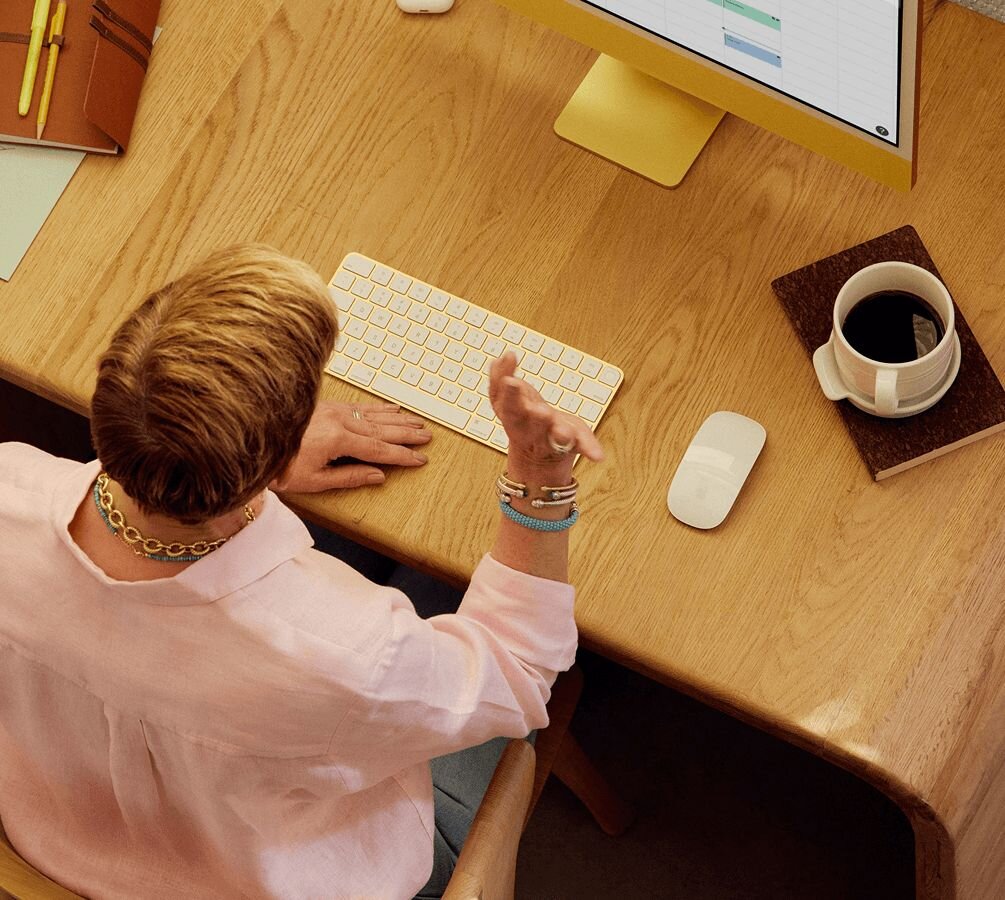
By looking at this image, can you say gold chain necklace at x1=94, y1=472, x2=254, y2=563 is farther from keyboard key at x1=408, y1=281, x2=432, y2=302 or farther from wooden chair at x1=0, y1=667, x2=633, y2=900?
keyboard key at x1=408, y1=281, x2=432, y2=302

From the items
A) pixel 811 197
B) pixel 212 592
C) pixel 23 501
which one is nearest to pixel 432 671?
pixel 212 592

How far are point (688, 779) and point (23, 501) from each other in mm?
1100

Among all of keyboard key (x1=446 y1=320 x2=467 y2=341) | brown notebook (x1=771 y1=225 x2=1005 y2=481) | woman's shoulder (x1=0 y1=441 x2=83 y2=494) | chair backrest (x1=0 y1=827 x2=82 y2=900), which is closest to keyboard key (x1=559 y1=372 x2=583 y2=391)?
keyboard key (x1=446 y1=320 x2=467 y2=341)

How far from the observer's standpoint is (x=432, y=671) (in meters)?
0.91

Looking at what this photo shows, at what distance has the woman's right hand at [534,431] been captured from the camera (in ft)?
3.00

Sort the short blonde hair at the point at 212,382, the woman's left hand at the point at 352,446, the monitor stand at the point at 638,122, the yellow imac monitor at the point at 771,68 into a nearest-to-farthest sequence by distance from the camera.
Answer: the short blonde hair at the point at 212,382 < the yellow imac monitor at the point at 771,68 < the woman's left hand at the point at 352,446 < the monitor stand at the point at 638,122

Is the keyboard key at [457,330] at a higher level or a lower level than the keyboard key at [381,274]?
lower

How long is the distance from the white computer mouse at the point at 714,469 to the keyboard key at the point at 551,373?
0.45 ft

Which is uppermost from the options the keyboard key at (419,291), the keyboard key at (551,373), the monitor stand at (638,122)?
the monitor stand at (638,122)

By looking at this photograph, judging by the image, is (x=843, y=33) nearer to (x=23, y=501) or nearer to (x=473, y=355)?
(x=473, y=355)

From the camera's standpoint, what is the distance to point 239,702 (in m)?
0.86

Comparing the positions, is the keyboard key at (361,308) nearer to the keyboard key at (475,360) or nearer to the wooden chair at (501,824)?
the keyboard key at (475,360)

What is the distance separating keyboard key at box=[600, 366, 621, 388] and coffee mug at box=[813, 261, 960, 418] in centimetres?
19

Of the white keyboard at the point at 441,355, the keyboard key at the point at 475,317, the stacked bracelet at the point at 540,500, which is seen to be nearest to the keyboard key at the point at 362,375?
the white keyboard at the point at 441,355
